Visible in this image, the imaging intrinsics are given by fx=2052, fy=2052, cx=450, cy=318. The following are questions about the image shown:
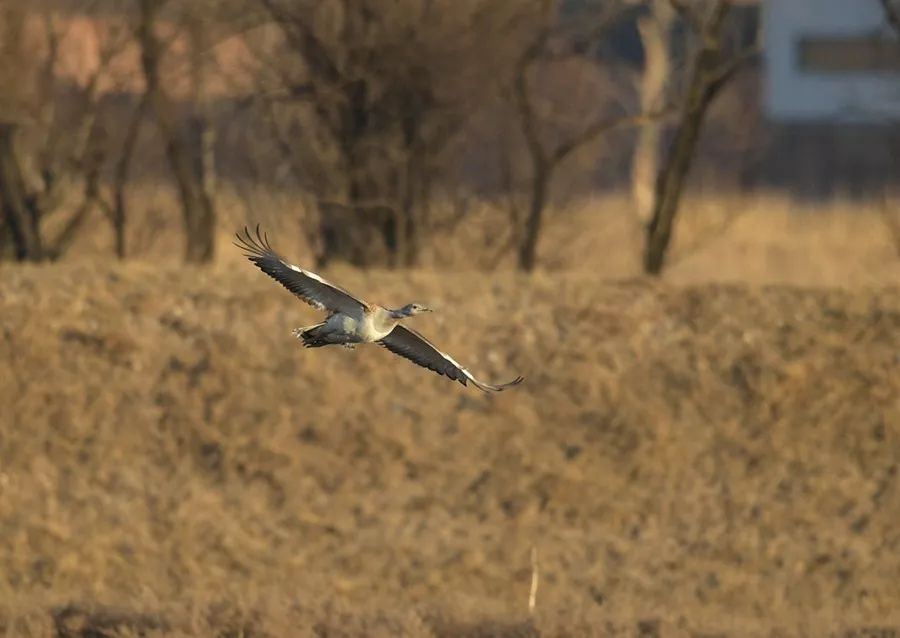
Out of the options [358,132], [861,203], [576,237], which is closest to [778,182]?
[861,203]

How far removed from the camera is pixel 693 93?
18609mm

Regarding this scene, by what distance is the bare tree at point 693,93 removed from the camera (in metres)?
18.3

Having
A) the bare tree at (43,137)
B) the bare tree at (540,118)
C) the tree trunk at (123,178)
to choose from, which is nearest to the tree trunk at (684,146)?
the bare tree at (540,118)

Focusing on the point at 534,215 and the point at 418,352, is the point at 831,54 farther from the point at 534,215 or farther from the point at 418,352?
the point at 418,352

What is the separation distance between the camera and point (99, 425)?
648 inches

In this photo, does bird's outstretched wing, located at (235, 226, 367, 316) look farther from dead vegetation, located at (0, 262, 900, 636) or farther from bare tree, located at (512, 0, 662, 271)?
bare tree, located at (512, 0, 662, 271)

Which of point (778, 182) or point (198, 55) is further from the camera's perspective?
point (778, 182)

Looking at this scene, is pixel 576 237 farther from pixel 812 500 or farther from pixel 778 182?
pixel 778 182

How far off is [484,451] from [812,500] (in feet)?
8.52

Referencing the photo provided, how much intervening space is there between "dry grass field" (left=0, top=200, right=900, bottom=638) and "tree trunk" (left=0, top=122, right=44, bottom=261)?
163 centimetres

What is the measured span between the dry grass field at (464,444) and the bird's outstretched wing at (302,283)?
17.3ft

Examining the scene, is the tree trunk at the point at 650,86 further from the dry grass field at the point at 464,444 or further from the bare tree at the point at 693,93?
the dry grass field at the point at 464,444

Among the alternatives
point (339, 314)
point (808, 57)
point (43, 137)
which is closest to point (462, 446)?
point (43, 137)

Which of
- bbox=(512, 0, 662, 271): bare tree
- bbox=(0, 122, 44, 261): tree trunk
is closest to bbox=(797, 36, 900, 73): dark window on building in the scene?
bbox=(512, 0, 662, 271): bare tree
